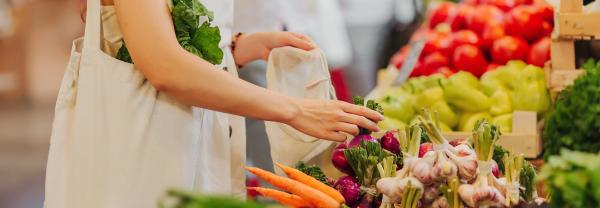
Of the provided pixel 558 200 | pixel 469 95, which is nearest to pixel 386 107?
pixel 469 95

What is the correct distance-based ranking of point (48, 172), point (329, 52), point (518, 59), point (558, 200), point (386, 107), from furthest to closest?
point (329, 52) < point (518, 59) < point (386, 107) < point (48, 172) < point (558, 200)

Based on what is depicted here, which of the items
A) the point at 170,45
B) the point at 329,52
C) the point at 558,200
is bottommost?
the point at 558,200

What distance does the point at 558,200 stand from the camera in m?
1.53

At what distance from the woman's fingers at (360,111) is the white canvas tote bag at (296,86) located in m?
0.35

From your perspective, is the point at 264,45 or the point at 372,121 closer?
the point at 372,121

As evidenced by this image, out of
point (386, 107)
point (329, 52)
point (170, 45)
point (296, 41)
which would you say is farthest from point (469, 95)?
point (329, 52)

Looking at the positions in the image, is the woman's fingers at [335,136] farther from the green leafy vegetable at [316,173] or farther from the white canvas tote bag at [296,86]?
the white canvas tote bag at [296,86]

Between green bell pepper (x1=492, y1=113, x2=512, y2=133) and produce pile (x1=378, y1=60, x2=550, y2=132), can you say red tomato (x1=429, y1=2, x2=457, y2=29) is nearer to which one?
produce pile (x1=378, y1=60, x2=550, y2=132)

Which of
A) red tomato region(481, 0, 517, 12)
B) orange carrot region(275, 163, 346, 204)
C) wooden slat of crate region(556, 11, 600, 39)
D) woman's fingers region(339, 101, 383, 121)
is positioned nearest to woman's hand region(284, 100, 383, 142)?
woman's fingers region(339, 101, 383, 121)

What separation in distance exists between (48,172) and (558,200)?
1.27 metres

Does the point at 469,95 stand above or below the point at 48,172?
above

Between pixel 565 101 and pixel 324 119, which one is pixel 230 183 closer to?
pixel 324 119

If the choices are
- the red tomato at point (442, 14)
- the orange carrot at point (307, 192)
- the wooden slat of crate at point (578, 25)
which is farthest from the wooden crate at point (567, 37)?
the red tomato at point (442, 14)

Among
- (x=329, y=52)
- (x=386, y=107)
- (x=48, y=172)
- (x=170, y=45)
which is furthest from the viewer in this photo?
(x=329, y=52)
